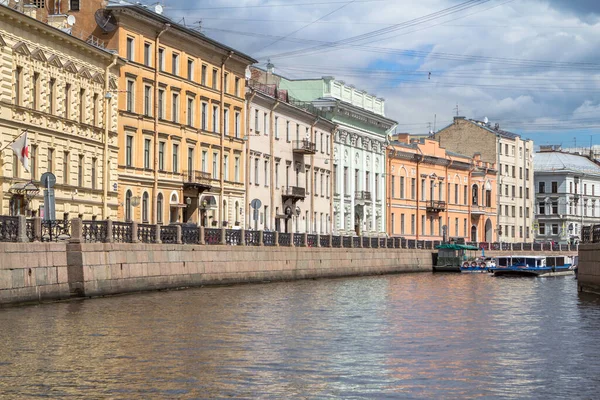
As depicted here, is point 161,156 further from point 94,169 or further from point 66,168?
point 66,168

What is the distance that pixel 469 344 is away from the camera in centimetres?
2250

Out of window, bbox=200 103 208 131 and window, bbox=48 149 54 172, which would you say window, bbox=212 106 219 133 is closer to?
window, bbox=200 103 208 131

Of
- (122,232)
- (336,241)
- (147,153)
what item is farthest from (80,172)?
(336,241)

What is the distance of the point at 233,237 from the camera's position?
46.8 meters

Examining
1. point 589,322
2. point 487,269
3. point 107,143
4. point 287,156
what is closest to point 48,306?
point 589,322

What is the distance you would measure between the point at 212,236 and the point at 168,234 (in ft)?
13.0

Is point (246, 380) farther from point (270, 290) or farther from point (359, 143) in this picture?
point (359, 143)

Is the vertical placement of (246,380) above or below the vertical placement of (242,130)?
below

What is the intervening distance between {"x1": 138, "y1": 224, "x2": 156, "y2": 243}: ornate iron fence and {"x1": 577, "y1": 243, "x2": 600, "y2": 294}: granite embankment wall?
1387cm

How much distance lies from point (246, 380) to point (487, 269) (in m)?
58.2

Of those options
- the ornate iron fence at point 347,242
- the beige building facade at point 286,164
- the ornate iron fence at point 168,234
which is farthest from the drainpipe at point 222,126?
the ornate iron fence at point 168,234

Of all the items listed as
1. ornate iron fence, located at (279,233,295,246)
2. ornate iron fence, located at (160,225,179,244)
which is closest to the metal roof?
ornate iron fence, located at (279,233,295,246)

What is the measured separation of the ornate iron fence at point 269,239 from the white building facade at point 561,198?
6648 cm

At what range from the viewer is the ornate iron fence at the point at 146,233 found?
126 feet
